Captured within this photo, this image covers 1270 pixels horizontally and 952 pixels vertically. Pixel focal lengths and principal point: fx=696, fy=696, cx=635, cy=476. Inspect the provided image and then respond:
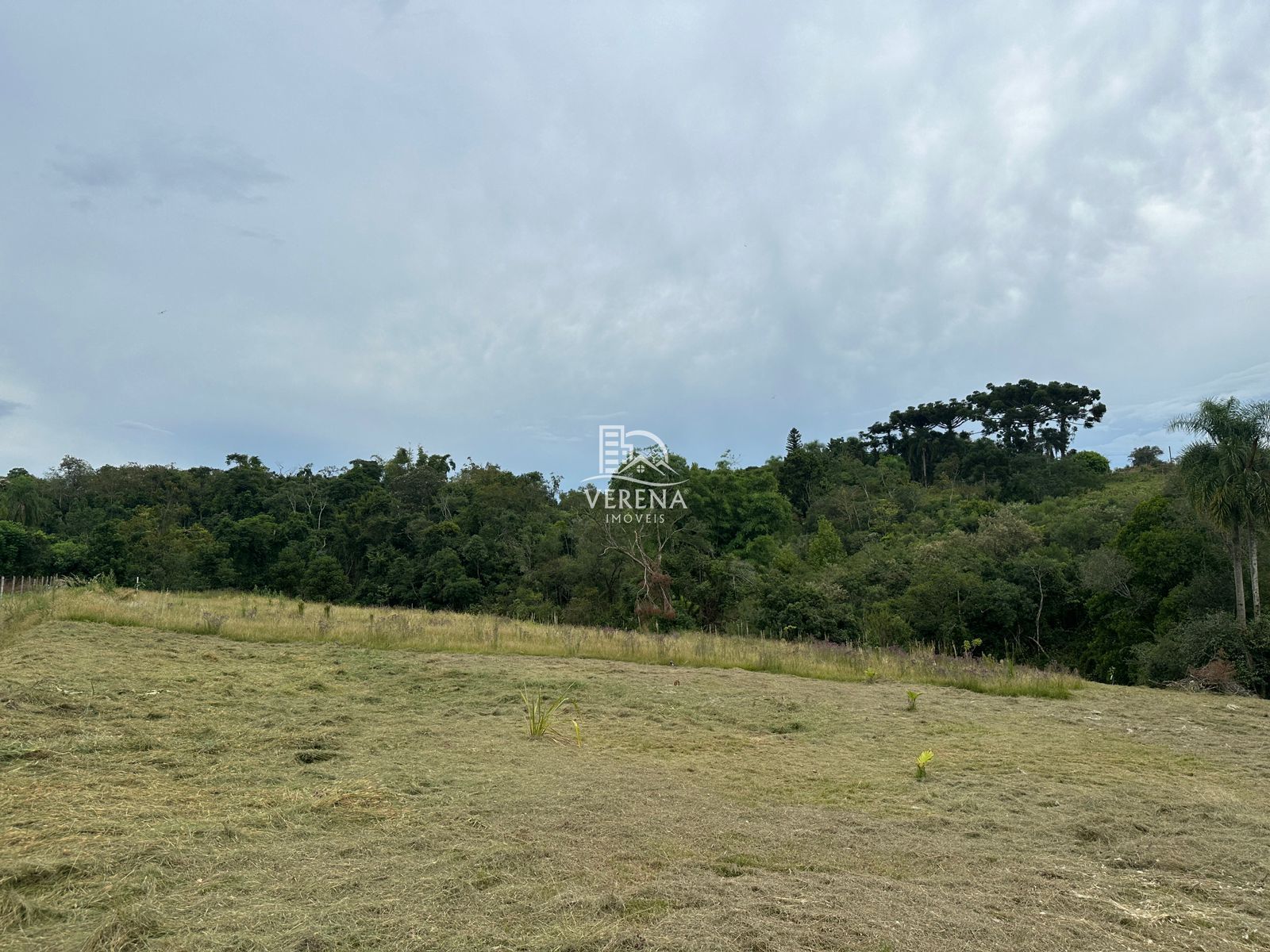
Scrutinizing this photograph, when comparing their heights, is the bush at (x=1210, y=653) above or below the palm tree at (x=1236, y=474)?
below

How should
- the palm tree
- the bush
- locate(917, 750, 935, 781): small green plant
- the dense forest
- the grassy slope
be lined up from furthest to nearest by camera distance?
the dense forest → the palm tree → the bush → locate(917, 750, 935, 781): small green plant → the grassy slope

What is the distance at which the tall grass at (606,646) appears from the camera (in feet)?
35.3

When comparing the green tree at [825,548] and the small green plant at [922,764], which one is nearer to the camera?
the small green plant at [922,764]

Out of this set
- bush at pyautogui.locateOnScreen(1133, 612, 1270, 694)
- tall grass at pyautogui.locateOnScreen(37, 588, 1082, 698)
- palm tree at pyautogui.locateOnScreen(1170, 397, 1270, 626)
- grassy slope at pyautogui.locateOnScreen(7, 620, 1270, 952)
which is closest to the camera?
grassy slope at pyautogui.locateOnScreen(7, 620, 1270, 952)

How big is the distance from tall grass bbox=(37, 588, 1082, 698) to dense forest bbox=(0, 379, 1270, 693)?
232cm

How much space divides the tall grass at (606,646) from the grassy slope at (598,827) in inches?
130

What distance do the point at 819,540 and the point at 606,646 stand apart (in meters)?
17.6

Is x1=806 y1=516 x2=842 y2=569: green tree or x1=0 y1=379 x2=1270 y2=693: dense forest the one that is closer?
x1=0 y1=379 x2=1270 y2=693: dense forest

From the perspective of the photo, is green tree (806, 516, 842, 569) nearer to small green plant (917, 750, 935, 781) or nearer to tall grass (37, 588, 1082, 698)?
tall grass (37, 588, 1082, 698)

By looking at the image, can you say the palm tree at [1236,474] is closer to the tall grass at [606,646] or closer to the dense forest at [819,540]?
the dense forest at [819,540]

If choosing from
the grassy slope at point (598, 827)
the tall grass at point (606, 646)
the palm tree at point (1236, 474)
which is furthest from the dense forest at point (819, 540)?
the grassy slope at point (598, 827)

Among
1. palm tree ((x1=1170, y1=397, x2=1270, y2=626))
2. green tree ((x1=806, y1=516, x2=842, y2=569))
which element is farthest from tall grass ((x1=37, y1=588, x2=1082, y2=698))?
green tree ((x1=806, y1=516, x2=842, y2=569))

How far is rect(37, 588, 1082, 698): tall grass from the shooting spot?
35.3ft

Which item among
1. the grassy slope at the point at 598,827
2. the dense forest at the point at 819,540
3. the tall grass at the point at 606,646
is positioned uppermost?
the dense forest at the point at 819,540
